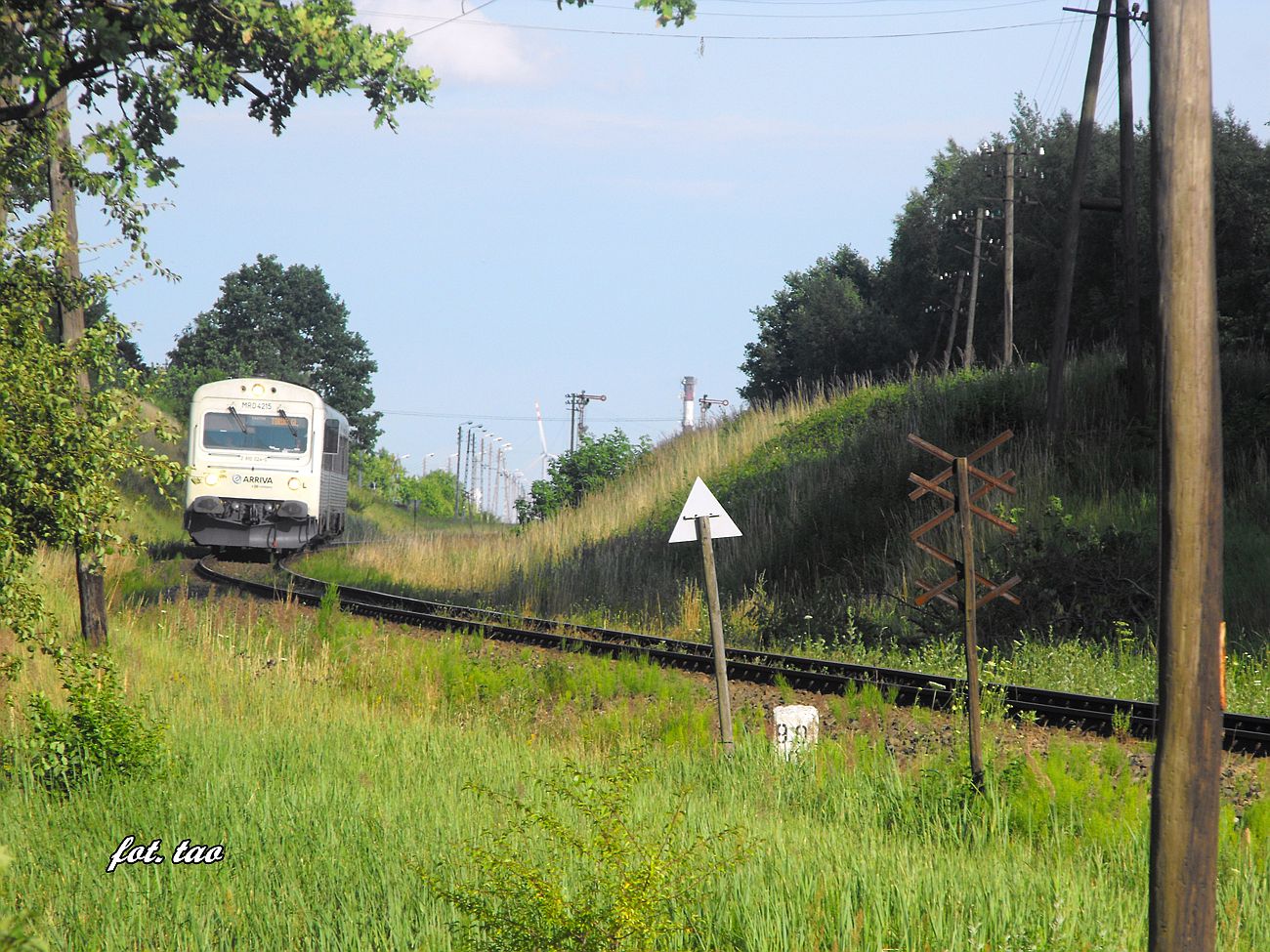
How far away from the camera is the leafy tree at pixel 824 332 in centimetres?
5356

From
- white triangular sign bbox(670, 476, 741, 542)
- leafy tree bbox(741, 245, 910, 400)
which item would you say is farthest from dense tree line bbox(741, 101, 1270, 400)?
white triangular sign bbox(670, 476, 741, 542)

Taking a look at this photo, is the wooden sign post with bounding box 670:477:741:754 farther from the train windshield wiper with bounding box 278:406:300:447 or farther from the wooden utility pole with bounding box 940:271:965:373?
the wooden utility pole with bounding box 940:271:965:373

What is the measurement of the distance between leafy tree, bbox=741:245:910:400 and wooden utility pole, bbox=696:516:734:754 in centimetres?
4075

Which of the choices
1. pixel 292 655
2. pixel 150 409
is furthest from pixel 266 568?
pixel 150 409

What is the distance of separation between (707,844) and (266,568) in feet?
69.7

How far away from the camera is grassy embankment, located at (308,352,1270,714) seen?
1334cm

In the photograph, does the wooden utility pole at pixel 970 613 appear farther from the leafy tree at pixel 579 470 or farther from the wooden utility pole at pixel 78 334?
the leafy tree at pixel 579 470

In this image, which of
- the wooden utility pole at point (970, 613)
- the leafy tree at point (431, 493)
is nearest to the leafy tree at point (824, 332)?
the wooden utility pole at point (970, 613)

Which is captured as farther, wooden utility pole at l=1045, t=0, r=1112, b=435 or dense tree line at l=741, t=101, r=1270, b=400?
dense tree line at l=741, t=101, r=1270, b=400

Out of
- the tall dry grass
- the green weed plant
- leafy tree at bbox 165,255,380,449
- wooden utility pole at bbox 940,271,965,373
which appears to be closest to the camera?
the green weed plant

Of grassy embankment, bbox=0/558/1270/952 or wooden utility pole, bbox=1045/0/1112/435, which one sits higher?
wooden utility pole, bbox=1045/0/1112/435

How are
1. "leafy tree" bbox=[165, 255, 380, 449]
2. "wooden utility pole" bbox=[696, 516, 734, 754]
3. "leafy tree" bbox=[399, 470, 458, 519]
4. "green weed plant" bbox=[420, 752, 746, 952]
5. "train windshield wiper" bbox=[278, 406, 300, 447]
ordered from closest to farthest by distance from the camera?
1. "green weed plant" bbox=[420, 752, 746, 952]
2. "wooden utility pole" bbox=[696, 516, 734, 754]
3. "train windshield wiper" bbox=[278, 406, 300, 447]
4. "leafy tree" bbox=[165, 255, 380, 449]
5. "leafy tree" bbox=[399, 470, 458, 519]

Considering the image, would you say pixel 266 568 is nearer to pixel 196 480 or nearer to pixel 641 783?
pixel 196 480

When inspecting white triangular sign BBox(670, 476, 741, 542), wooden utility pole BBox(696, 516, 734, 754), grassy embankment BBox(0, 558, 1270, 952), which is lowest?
grassy embankment BBox(0, 558, 1270, 952)
